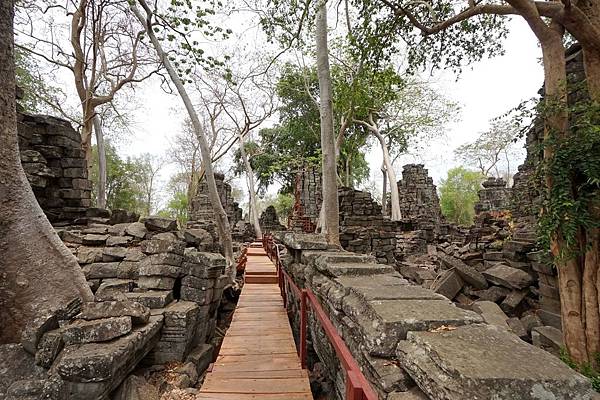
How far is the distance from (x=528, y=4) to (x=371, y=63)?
147 inches

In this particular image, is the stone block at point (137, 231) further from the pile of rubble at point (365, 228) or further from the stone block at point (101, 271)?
the pile of rubble at point (365, 228)

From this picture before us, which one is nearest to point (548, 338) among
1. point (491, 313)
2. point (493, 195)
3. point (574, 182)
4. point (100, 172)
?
point (491, 313)

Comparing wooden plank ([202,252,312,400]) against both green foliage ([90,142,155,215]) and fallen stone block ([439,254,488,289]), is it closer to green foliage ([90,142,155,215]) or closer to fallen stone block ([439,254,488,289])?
fallen stone block ([439,254,488,289])

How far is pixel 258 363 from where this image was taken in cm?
329

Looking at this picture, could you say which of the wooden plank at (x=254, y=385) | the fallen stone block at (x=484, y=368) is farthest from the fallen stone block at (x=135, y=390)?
the fallen stone block at (x=484, y=368)

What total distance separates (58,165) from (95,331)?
22.3ft

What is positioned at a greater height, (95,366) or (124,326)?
(124,326)

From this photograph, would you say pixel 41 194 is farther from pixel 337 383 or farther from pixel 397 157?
pixel 397 157

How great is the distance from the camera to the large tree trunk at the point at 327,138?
24.8 feet

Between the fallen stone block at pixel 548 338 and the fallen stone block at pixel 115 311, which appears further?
the fallen stone block at pixel 548 338

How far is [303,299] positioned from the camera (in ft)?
11.0

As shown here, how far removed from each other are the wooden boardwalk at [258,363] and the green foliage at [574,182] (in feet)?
11.2

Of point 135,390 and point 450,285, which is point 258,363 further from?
point 450,285

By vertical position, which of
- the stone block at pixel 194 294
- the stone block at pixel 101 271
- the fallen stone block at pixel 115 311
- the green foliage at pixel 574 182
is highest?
the green foliage at pixel 574 182
